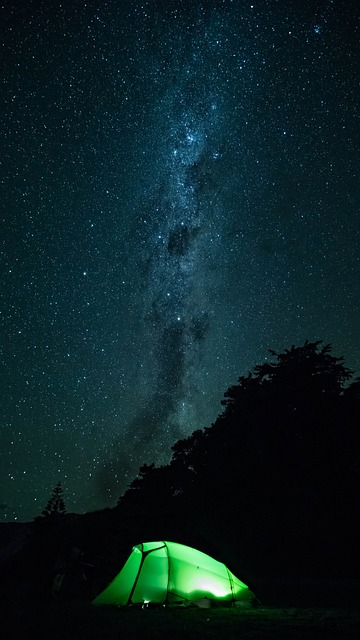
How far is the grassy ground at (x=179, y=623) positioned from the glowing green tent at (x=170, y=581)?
44 centimetres

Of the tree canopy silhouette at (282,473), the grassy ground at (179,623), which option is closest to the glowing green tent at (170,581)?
the grassy ground at (179,623)

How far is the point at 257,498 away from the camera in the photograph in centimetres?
2261

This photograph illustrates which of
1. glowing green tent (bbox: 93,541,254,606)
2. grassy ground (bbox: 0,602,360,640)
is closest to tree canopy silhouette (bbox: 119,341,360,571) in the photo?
glowing green tent (bbox: 93,541,254,606)

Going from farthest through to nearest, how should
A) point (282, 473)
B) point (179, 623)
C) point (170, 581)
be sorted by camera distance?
point (282, 473)
point (170, 581)
point (179, 623)

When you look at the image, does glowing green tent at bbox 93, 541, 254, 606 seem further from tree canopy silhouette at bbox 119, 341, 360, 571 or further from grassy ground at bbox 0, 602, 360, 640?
tree canopy silhouette at bbox 119, 341, 360, 571

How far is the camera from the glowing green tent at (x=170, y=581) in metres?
8.95

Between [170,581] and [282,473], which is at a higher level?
[282,473]

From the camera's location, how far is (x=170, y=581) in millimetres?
9039

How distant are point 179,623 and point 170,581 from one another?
89.4 inches

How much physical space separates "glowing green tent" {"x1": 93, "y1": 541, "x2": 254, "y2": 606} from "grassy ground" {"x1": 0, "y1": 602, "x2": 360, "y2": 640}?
0.44 metres

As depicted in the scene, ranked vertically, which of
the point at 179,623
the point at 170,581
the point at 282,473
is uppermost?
the point at 282,473

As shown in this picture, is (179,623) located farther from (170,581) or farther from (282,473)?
(282,473)

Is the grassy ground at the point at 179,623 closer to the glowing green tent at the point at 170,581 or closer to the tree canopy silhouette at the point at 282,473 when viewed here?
the glowing green tent at the point at 170,581

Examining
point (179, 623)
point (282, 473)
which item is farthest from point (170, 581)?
point (282, 473)
